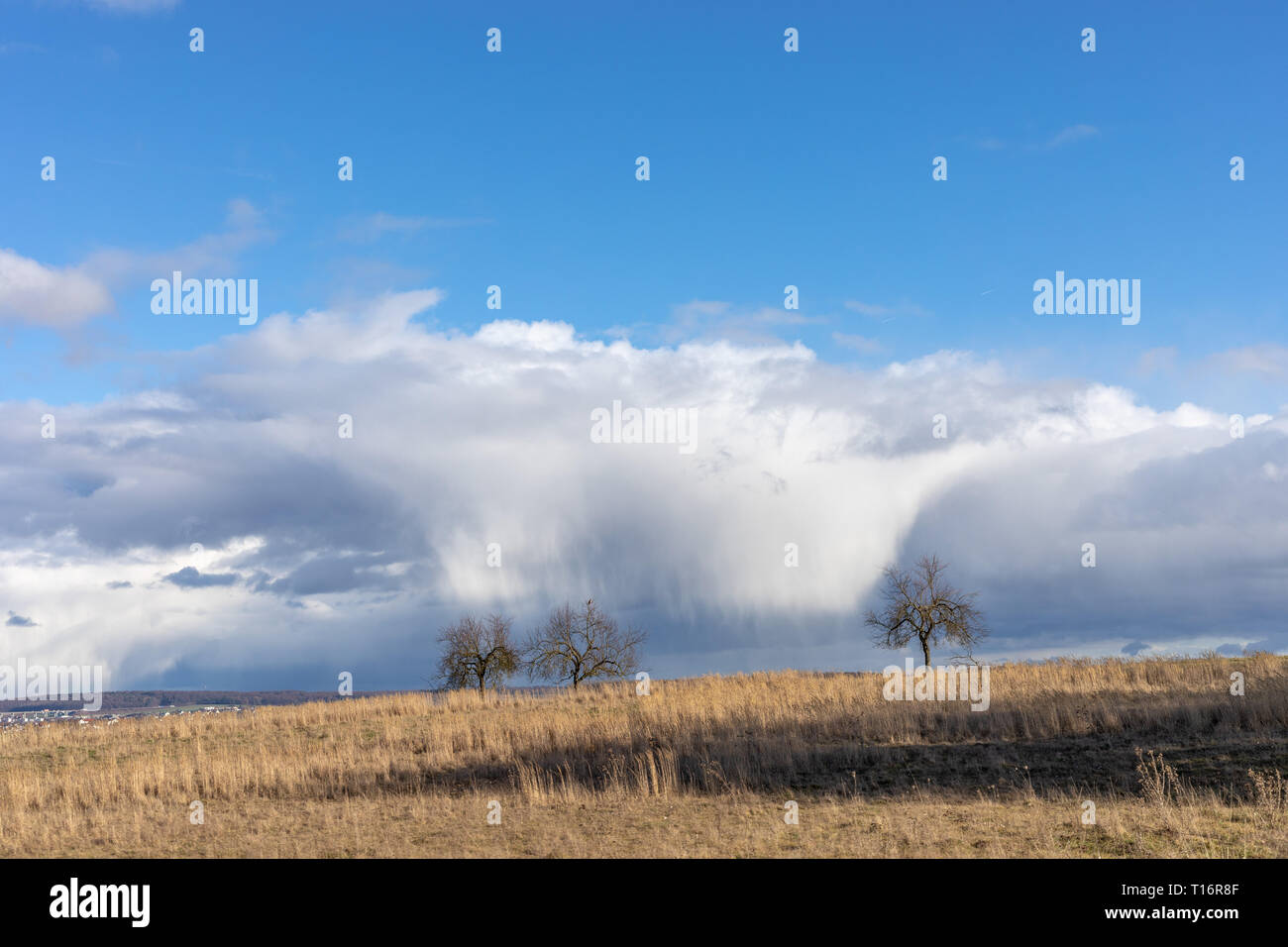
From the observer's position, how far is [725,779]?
21656 millimetres

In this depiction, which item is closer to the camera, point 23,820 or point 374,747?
point 23,820

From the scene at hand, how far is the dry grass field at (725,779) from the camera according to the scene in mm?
15789

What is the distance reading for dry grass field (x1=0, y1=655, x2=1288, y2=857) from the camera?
51.8ft

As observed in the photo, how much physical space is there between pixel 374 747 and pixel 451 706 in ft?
39.9

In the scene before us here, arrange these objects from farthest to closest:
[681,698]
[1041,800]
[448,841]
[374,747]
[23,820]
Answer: [681,698] → [374,747] → [23,820] → [1041,800] → [448,841]
